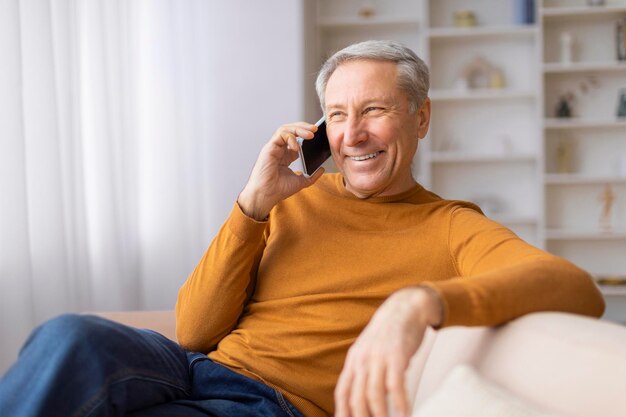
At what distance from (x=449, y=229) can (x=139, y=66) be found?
2610 millimetres

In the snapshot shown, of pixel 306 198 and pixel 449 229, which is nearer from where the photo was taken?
pixel 449 229

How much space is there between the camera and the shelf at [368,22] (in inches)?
211

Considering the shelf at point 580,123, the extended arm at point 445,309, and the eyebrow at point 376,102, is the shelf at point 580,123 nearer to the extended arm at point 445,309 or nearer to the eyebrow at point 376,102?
the eyebrow at point 376,102

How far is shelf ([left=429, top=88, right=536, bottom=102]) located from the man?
3389mm

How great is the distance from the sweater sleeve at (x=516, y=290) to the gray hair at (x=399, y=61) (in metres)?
0.53

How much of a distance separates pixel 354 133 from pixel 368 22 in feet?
12.0

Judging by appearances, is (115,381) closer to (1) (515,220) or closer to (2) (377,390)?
(2) (377,390)

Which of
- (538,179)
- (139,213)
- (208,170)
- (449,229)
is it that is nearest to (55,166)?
(139,213)

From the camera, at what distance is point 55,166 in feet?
10.8

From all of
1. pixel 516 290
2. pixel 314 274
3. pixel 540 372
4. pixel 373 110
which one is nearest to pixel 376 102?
pixel 373 110

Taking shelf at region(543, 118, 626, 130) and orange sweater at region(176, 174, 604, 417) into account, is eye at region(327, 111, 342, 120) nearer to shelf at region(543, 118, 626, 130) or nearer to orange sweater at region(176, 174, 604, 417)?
orange sweater at region(176, 174, 604, 417)

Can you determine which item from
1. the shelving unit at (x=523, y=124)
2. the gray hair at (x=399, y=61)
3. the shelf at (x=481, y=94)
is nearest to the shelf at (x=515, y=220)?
the shelving unit at (x=523, y=124)

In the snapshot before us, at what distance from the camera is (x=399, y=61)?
1.89 m

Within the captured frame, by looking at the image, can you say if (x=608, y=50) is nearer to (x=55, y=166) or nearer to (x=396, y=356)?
(x=55, y=166)
